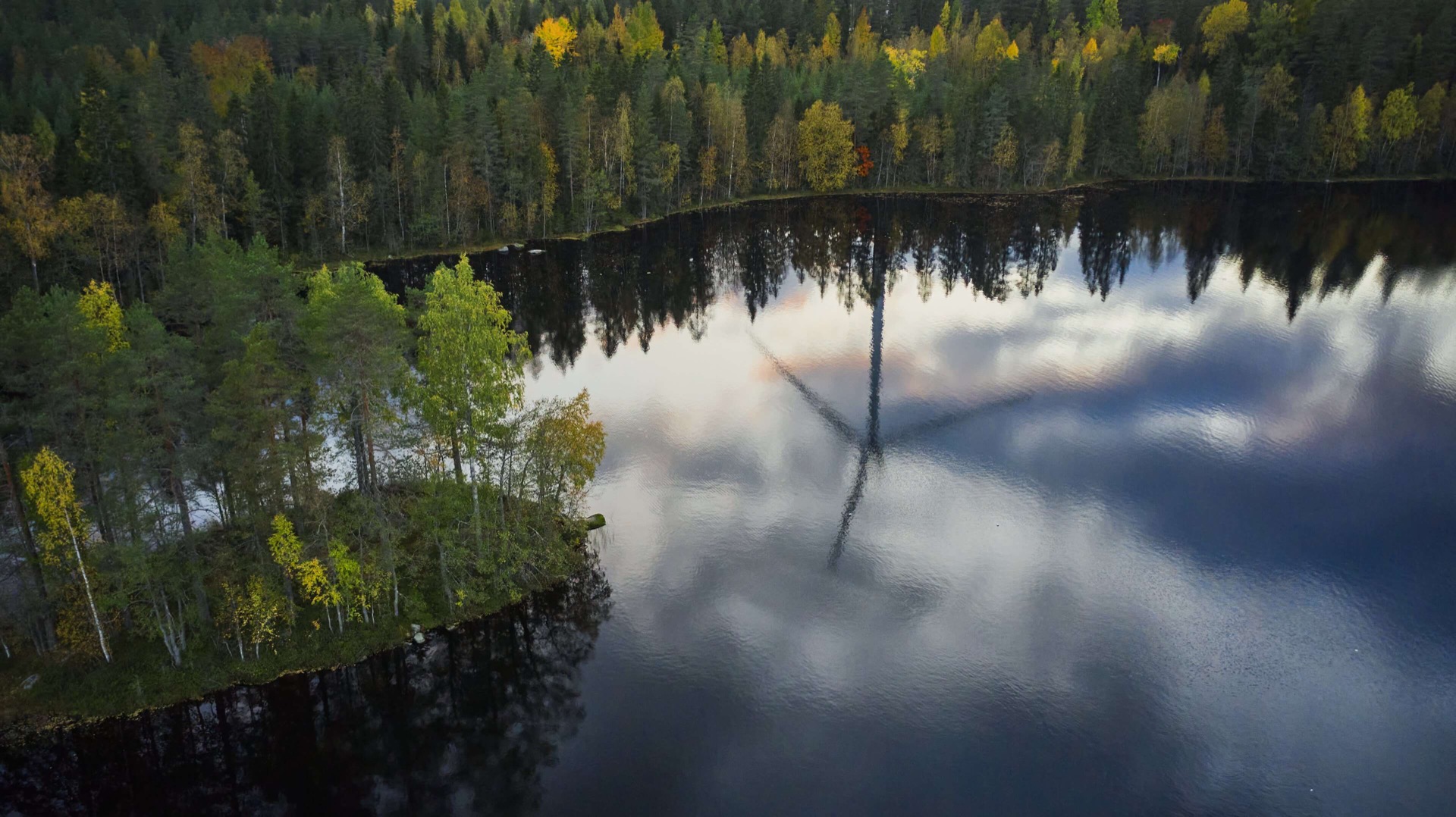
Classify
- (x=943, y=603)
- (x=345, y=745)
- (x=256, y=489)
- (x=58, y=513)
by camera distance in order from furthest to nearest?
(x=943, y=603)
(x=256, y=489)
(x=345, y=745)
(x=58, y=513)

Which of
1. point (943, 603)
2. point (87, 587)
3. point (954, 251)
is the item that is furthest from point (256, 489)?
point (954, 251)

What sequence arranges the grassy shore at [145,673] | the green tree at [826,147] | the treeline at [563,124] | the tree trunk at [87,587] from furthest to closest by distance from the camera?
the green tree at [826,147], the treeline at [563,124], the grassy shore at [145,673], the tree trunk at [87,587]

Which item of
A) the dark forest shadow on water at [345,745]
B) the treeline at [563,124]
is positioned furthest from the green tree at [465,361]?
the treeline at [563,124]

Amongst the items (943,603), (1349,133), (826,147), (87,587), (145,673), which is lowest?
(943,603)

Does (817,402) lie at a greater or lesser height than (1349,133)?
lesser

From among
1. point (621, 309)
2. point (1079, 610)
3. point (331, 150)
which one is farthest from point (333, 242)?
point (1079, 610)

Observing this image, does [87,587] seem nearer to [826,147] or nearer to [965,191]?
[826,147]

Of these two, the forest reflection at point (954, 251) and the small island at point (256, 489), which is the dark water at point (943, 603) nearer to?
the small island at point (256, 489)
